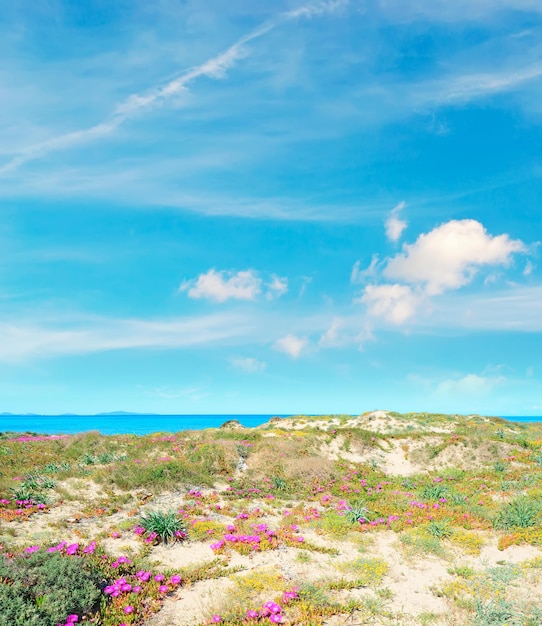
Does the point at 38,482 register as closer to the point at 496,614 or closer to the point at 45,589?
the point at 45,589

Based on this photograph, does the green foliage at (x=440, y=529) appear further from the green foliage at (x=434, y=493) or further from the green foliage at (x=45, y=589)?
the green foliage at (x=45, y=589)

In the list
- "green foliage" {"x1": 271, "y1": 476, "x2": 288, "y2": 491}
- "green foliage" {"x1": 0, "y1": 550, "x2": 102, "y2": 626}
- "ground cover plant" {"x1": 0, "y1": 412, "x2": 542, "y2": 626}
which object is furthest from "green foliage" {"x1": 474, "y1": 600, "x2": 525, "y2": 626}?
"green foliage" {"x1": 271, "y1": 476, "x2": 288, "y2": 491}

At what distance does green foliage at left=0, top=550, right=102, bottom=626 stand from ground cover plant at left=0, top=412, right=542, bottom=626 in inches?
1.5

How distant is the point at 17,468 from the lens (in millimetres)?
22938

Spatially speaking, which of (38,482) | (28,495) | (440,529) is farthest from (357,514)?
(38,482)

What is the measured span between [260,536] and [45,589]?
7.02 metres

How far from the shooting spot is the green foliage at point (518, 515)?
15.3 metres

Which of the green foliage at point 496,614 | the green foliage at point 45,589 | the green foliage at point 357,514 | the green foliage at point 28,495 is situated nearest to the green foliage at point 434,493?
the green foliage at point 357,514

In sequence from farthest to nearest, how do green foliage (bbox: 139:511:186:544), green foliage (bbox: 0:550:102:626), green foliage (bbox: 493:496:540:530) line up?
green foliage (bbox: 493:496:540:530), green foliage (bbox: 139:511:186:544), green foliage (bbox: 0:550:102:626)

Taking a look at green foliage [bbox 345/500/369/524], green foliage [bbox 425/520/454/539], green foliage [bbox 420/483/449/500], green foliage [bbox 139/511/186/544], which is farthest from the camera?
green foliage [bbox 420/483/449/500]

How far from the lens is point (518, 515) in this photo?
1565 centimetres

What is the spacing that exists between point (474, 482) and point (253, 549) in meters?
15.0

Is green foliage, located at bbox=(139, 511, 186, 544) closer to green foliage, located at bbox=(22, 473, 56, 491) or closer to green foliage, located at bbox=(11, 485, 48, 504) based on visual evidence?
green foliage, located at bbox=(11, 485, 48, 504)

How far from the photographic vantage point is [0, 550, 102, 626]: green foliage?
312 inches
